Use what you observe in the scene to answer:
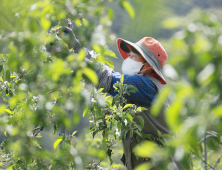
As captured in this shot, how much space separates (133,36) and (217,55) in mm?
1978

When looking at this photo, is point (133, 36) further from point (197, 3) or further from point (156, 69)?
point (156, 69)

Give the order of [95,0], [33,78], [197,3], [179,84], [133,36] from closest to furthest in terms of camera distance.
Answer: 1. [179,84]
2. [95,0]
3. [33,78]
4. [133,36]
5. [197,3]

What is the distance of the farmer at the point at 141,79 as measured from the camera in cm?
124

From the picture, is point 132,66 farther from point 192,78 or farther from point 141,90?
point 192,78

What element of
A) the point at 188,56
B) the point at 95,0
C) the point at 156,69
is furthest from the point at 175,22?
the point at 156,69

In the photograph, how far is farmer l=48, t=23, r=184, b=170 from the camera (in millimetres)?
1240

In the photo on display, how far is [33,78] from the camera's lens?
2.16 ft

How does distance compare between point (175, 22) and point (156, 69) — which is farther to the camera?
point (156, 69)

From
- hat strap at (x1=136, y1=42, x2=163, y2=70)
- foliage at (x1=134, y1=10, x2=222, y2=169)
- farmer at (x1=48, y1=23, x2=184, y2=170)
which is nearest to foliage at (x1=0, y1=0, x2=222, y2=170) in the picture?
foliage at (x1=134, y1=10, x2=222, y2=169)

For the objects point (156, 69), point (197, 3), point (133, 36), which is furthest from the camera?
point (197, 3)

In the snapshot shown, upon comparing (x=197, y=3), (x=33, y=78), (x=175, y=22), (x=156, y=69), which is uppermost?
(x=175, y=22)

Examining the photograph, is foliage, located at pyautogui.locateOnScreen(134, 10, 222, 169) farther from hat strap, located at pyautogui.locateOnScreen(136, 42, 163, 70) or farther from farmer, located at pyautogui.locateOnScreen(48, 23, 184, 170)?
hat strap, located at pyautogui.locateOnScreen(136, 42, 163, 70)

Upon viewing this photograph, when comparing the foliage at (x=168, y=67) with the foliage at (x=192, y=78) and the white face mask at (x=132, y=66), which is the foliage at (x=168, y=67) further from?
the white face mask at (x=132, y=66)

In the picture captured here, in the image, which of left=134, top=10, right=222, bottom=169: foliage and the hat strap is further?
the hat strap
